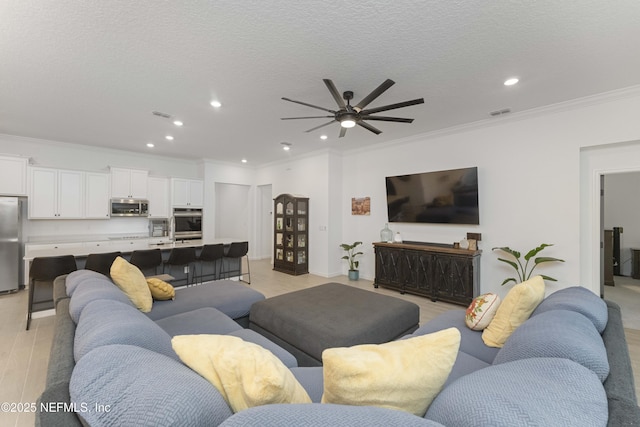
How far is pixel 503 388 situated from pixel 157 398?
1.01 metres

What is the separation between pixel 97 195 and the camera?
18.5 feet

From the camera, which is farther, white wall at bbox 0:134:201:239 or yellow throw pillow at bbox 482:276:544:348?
white wall at bbox 0:134:201:239

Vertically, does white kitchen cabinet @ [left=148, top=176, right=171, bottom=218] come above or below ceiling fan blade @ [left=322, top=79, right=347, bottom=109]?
below

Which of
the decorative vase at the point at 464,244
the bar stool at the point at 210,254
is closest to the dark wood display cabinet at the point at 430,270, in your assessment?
the decorative vase at the point at 464,244

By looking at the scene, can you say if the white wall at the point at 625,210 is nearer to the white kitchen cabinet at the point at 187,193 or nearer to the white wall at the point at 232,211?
the white wall at the point at 232,211

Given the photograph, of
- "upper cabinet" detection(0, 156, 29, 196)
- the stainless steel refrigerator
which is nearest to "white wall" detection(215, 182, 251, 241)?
"upper cabinet" detection(0, 156, 29, 196)

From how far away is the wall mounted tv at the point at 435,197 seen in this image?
434 centimetres

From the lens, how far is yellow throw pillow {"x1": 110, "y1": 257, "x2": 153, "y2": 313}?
2.30 meters

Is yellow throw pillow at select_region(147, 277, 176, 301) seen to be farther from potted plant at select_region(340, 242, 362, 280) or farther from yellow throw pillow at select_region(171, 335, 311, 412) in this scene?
potted plant at select_region(340, 242, 362, 280)

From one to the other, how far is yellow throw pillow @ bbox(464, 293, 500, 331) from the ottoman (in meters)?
0.63

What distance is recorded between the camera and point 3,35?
2.20 metres

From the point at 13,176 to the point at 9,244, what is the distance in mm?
1206

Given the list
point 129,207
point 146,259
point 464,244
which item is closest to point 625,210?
point 464,244

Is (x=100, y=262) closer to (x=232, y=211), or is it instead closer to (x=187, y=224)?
(x=187, y=224)
